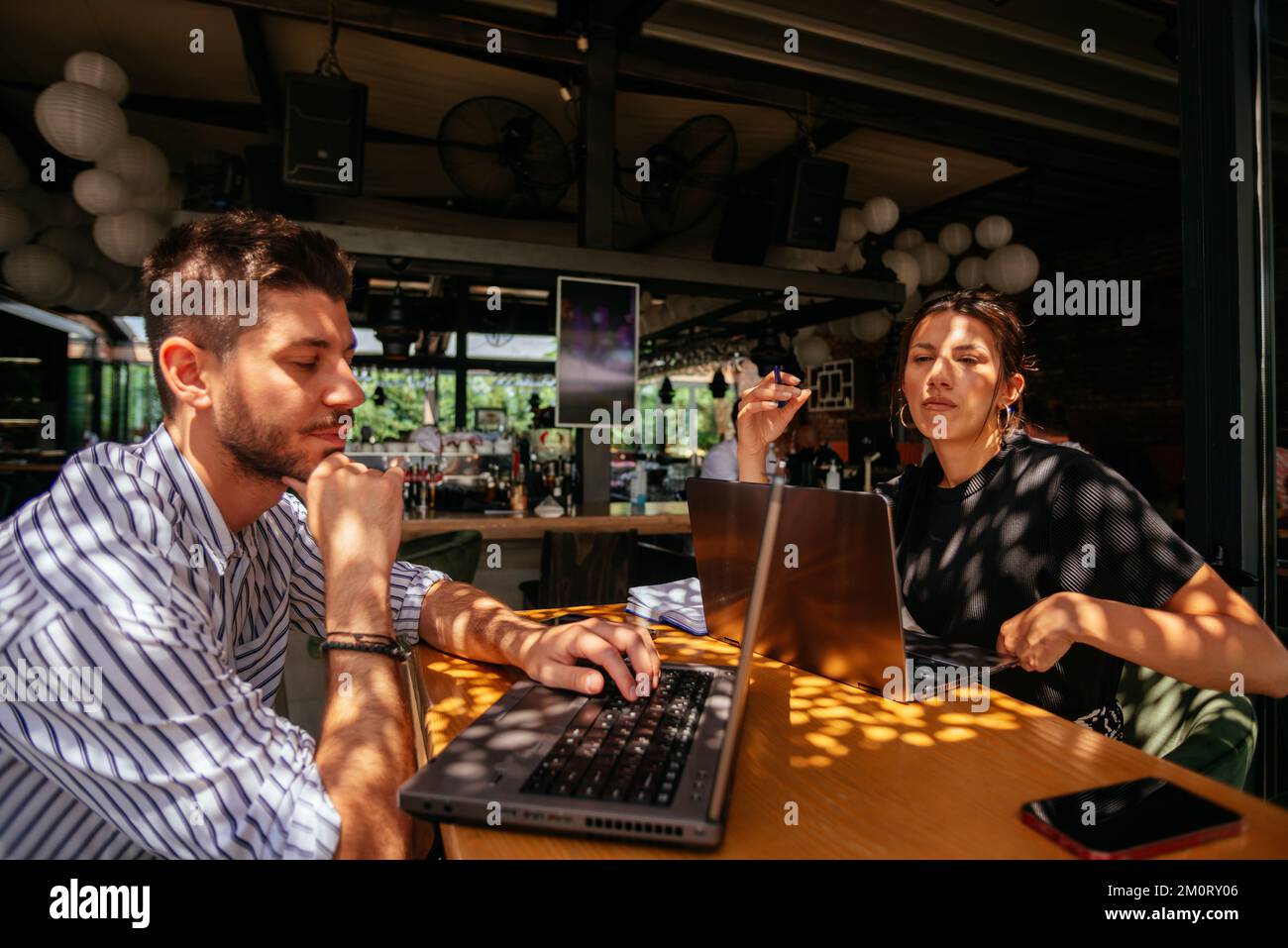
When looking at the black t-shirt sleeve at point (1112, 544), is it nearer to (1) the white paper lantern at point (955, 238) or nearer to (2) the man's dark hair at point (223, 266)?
(2) the man's dark hair at point (223, 266)

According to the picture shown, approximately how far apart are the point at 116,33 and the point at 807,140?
4.10m

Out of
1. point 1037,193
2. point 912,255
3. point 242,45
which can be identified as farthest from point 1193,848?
point 1037,193

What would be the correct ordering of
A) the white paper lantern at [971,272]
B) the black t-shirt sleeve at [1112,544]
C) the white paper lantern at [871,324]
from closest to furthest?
1. the black t-shirt sleeve at [1112,544]
2. the white paper lantern at [971,272]
3. the white paper lantern at [871,324]

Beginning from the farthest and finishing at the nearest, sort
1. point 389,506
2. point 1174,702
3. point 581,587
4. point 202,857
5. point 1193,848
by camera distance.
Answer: point 581,587 < point 1174,702 < point 389,506 < point 202,857 < point 1193,848

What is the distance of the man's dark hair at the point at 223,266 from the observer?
3.59 feet

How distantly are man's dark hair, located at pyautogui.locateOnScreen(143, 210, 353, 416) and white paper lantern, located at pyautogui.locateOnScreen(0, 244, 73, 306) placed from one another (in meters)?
5.01

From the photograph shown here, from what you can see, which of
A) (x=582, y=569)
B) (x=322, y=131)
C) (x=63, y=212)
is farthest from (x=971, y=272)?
(x=63, y=212)

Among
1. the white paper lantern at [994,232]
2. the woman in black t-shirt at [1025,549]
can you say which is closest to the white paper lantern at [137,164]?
the woman in black t-shirt at [1025,549]

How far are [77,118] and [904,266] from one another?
17.9 feet

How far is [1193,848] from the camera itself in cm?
69

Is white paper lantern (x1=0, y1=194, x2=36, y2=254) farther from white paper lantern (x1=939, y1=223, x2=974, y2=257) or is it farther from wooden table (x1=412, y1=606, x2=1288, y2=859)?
white paper lantern (x1=939, y1=223, x2=974, y2=257)

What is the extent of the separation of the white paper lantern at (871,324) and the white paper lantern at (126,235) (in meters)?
5.28

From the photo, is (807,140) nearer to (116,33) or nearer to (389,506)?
(116,33)

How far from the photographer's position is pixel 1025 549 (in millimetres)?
1599
